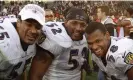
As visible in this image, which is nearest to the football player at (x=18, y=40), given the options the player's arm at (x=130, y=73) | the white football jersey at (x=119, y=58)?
the white football jersey at (x=119, y=58)

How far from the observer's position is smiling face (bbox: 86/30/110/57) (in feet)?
11.0

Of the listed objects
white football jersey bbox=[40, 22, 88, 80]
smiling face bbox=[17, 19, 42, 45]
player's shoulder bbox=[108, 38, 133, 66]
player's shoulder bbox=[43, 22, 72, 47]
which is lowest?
white football jersey bbox=[40, 22, 88, 80]

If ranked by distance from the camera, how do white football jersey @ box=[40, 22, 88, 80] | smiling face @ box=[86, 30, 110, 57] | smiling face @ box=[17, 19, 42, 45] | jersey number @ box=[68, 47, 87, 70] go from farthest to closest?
jersey number @ box=[68, 47, 87, 70], white football jersey @ box=[40, 22, 88, 80], smiling face @ box=[86, 30, 110, 57], smiling face @ box=[17, 19, 42, 45]

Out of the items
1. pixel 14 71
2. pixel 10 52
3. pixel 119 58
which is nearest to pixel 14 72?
pixel 14 71

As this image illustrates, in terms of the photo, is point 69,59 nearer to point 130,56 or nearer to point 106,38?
point 106,38

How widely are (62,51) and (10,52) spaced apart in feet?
2.23

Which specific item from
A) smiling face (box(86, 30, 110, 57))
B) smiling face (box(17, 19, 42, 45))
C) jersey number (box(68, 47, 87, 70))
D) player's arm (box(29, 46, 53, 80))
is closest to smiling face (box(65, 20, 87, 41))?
jersey number (box(68, 47, 87, 70))

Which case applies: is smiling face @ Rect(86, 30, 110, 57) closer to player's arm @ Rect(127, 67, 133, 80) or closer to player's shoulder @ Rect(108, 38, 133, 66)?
player's shoulder @ Rect(108, 38, 133, 66)

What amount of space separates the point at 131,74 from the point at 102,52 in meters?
0.43

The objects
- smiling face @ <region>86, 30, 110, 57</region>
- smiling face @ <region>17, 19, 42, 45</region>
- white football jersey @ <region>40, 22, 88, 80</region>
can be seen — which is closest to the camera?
smiling face @ <region>17, 19, 42, 45</region>

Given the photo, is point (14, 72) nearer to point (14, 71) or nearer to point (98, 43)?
point (14, 71)

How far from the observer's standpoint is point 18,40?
3.21 metres

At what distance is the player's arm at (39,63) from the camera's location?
3.48m

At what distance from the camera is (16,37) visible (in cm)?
320
